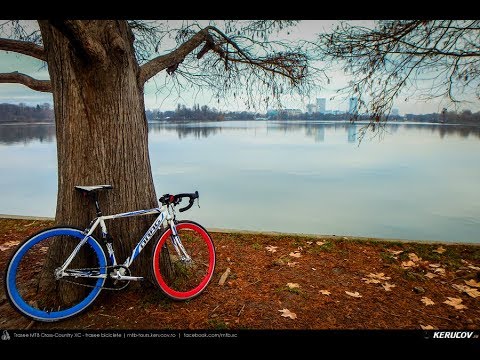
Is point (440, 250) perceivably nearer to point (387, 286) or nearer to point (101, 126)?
point (387, 286)

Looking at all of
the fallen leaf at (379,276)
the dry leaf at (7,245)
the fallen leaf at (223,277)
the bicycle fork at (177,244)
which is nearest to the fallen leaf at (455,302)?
the fallen leaf at (379,276)

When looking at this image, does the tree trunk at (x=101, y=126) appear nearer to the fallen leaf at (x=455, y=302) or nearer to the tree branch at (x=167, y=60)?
the tree branch at (x=167, y=60)

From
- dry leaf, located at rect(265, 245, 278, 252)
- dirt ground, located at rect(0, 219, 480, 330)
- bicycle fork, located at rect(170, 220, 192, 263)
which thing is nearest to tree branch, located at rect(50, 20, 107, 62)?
bicycle fork, located at rect(170, 220, 192, 263)

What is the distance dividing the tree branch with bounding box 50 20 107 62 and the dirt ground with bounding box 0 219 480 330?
103 inches

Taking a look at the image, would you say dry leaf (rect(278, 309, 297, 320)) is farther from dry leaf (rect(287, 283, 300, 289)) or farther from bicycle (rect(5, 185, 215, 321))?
bicycle (rect(5, 185, 215, 321))

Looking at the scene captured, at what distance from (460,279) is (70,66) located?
5502 mm

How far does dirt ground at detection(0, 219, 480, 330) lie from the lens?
10.2 feet

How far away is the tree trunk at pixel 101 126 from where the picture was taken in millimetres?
3080

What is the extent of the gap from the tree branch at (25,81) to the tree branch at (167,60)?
1.47 metres

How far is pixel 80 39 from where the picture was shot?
106 inches

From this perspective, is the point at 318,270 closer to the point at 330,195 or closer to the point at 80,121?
the point at 80,121
